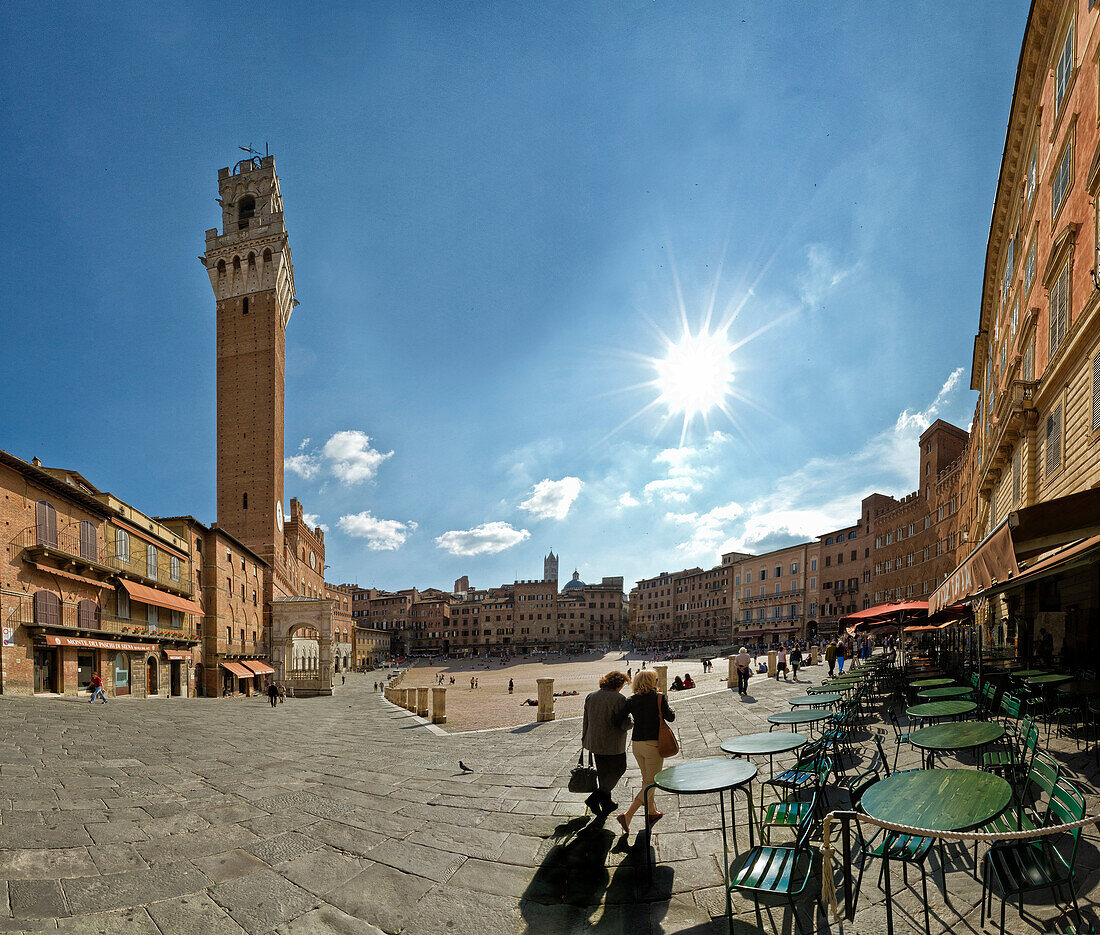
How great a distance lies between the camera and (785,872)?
321 cm

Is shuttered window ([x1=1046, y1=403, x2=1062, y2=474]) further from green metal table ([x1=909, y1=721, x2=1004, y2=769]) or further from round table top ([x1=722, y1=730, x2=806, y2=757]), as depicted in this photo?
round table top ([x1=722, y1=730, x2=806, y2=757])

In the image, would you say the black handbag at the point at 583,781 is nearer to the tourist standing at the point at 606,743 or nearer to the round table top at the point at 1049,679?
the tourist standing at the point at 606,743

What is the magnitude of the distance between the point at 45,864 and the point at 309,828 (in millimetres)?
2062

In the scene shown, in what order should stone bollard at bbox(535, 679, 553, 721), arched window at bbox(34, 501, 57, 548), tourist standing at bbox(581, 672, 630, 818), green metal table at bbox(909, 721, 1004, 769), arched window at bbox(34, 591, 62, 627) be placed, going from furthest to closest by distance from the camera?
1. arched window at bbox(34, 501, 57, 548)
2. arched window at bbox(34, 591, 62, 627)
3. stone bollard at bbox(535, 679, 553, 721)
4. tourist standing at bbox(581, 672, 630, 818)
5. green metal table at bbox(909, 721, 1004, 769)

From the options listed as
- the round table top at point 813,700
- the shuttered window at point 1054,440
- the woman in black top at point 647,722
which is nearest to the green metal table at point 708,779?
the woman in black top at point 647,722

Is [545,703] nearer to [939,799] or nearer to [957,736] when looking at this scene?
[957,736]

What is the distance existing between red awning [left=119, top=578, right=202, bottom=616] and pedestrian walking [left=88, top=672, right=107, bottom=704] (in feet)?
12.5

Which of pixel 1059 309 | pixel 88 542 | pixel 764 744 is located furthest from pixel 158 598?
pixel 1059 309

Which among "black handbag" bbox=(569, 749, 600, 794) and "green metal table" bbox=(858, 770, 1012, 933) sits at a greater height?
"green metal table" bbox=(858, 770, 1012, 933)

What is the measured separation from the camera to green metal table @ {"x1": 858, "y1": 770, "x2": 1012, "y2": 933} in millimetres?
2840

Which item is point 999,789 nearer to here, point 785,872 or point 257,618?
point 785,872

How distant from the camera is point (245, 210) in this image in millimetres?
61250

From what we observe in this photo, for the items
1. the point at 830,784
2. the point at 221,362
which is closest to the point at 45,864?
the point at 830,784

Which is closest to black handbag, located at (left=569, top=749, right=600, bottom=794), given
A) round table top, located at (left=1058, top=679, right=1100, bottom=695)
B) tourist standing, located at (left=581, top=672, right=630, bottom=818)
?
tourist standing, located at (left=581, top=672, right=630, bottom=818)
